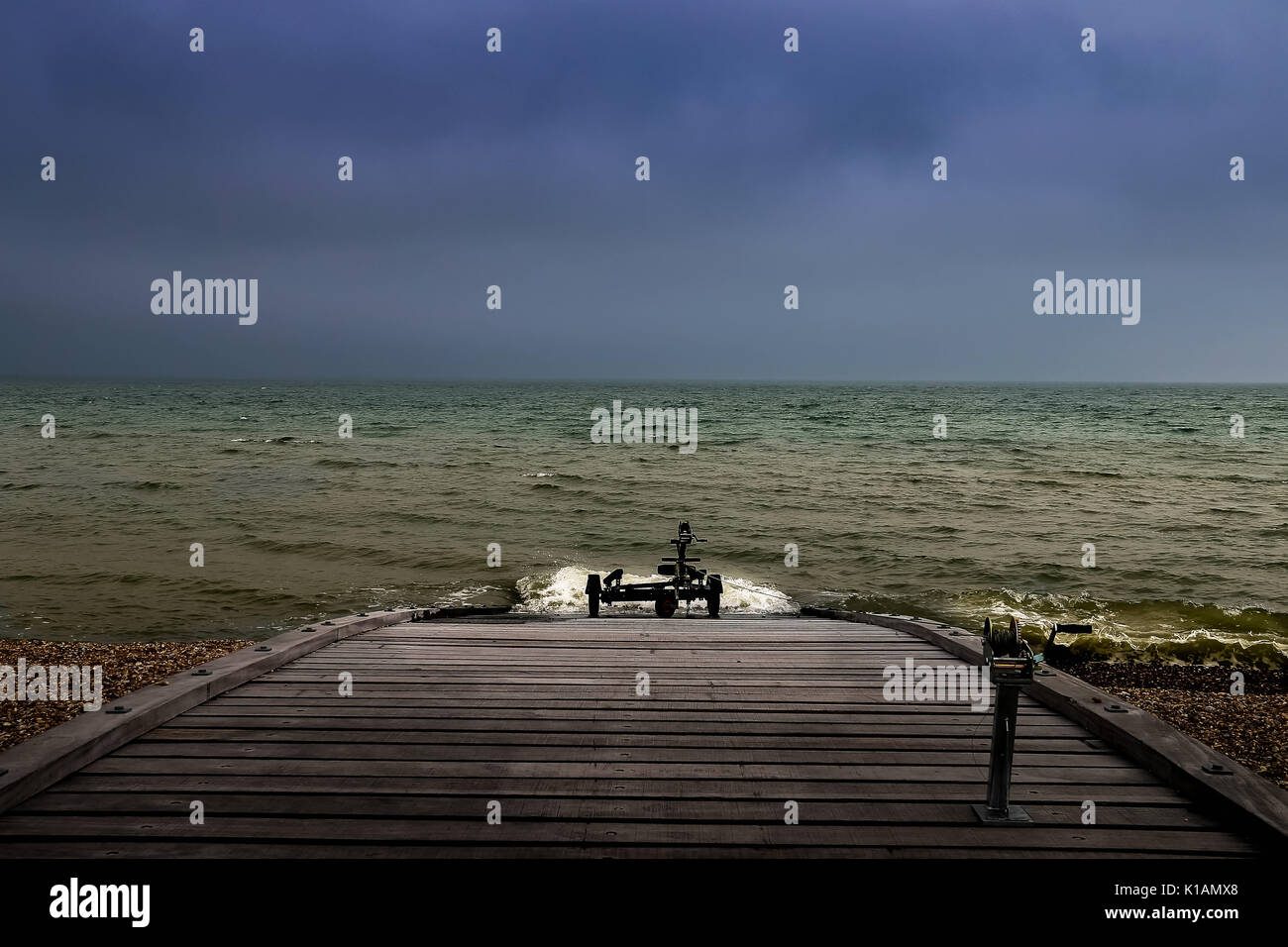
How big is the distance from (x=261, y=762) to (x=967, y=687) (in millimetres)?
4443

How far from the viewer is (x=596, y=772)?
12.5 ft

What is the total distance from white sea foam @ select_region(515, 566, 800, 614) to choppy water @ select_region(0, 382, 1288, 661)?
8cm

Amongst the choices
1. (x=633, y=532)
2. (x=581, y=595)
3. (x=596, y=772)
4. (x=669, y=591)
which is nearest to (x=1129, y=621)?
(x=669, y=591)

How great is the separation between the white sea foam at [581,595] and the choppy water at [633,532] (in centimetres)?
8

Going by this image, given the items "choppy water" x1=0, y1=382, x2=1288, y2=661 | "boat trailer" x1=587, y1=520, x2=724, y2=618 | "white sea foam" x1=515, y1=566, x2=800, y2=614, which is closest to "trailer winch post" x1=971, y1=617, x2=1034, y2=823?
"boat trailer" x1=587, y1=520, x2=724, y2=618

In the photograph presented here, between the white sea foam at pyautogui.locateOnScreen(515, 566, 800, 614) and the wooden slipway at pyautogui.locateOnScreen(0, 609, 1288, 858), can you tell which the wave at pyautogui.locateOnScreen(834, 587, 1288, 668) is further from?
the wooden slipway at pyautogui.locateOnScreen(0, 609, 1288, 858)

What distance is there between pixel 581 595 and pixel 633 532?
5690 millimetres

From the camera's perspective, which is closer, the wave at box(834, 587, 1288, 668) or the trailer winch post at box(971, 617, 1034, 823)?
the trailer winch post at box(971, 617, 1034, 823)

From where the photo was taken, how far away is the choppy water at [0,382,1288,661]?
1339 centimetres

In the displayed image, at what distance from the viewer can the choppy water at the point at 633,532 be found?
13.4m

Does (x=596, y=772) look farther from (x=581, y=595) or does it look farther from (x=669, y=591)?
(x=581, y=595)

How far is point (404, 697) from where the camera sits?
16.4 feet

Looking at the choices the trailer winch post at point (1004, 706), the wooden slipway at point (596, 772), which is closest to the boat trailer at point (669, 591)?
the wooden slipway at point (596, 772)
